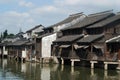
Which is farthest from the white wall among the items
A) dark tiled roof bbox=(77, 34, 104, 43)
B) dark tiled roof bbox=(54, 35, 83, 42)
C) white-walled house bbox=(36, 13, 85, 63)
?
dark tiled roof bbox=(77, 34, 104, 43)

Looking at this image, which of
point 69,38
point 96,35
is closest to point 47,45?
point 69,38

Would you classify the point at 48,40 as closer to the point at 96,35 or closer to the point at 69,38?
the point at 69,38

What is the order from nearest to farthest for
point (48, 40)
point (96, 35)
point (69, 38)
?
point (96, 35)
point (69, 38)
point (48, 40)

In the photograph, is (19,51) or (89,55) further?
(19,51)

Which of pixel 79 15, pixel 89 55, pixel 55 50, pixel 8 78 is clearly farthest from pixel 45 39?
pixel 8 78

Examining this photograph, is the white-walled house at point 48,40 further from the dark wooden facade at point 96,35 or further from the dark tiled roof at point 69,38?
the dark wooden facade at point 96,35

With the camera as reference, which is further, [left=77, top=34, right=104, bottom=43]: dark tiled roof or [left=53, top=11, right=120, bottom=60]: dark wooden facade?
[left=77, top=34, right=104, bottom=43]: dark tiled roof

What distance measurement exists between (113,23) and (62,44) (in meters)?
13.6

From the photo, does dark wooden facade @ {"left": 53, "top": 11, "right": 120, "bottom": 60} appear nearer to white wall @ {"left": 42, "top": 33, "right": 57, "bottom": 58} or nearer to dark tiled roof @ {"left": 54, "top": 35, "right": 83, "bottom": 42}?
dark tiled roof @ {"left": 54, "top": 35, "right": 83, "bottom": 42}

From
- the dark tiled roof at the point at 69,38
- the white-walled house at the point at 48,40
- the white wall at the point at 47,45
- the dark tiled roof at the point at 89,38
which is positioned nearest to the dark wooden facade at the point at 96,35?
the dark tiled roof at the point at 89,38

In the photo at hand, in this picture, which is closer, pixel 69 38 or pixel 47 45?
pixel 69 38

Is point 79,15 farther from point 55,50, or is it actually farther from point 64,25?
point 55,50

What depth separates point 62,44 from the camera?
71875mm

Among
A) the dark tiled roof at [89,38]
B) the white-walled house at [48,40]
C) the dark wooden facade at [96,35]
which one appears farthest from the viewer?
the white-walled house at [48,40]
